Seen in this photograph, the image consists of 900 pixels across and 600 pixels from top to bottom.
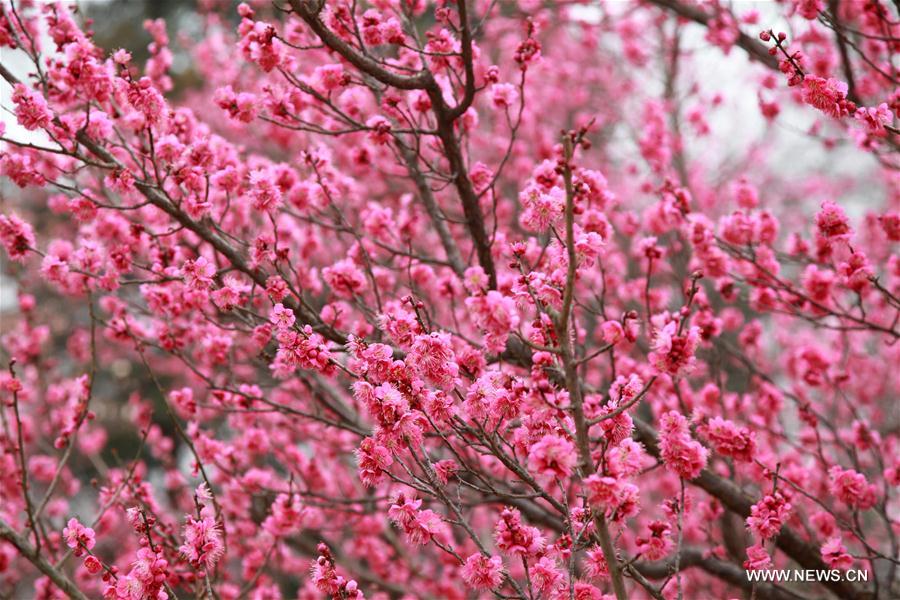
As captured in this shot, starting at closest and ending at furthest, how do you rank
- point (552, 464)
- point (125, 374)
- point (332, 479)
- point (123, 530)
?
point (552, 464) → point (332, 479) → point (123, 530) → point (125, 374)

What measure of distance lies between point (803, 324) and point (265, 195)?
366 inches

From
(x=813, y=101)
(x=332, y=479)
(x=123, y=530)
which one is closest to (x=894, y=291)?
(x=813, y=101)

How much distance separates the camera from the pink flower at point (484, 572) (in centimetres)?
248

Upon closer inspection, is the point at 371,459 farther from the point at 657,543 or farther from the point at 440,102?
the point at 440,102

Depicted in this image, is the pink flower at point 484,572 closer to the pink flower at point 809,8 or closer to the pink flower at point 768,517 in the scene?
the pink flower at point 768,517

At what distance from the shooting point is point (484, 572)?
249 cm

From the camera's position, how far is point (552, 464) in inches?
83.2

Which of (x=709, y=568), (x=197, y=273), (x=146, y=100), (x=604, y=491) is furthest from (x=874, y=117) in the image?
(x=146, y=100)

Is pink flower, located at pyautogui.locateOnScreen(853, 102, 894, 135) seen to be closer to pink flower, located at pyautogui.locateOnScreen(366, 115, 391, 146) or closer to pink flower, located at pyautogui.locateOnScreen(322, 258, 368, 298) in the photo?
pink flower, located at pyautogui.locateOnScreen(366, 115, 391, 146)

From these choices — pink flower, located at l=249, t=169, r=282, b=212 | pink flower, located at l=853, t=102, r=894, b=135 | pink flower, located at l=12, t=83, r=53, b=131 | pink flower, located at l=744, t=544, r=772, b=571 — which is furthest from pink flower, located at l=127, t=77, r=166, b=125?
pink flower, located at l=744, t=544, r=772, b=571

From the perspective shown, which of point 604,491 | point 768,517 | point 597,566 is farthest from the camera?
point 768,517

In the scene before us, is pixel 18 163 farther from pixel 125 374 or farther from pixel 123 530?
pixel 125 374

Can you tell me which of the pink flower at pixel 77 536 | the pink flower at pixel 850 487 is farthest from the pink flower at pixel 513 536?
the pink flower at pixel 850 487

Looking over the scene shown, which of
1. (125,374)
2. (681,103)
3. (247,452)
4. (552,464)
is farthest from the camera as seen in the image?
(125,374)
